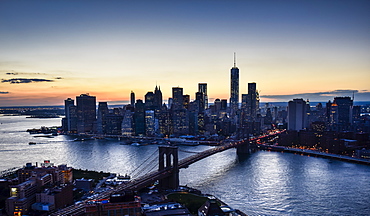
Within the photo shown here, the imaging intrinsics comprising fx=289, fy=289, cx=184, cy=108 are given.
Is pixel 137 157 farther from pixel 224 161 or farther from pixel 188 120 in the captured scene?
pixel 188 120

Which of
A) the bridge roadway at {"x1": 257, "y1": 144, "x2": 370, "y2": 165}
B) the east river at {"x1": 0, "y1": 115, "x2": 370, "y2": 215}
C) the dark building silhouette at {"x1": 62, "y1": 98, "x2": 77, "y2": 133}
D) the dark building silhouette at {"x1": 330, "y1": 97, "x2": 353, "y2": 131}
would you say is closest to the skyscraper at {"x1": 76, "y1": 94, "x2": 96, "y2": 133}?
the dark building silhouette at {"x1": 62, "y1": 98, "x2": 77, "y2": 133}

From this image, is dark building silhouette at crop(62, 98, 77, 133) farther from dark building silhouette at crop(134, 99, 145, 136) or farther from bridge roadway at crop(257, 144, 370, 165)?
bridge roadway at crop(257, 144, 370, 165)

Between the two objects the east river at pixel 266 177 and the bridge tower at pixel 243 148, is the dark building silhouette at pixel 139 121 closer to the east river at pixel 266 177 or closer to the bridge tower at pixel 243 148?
the east river at pixel 266 177

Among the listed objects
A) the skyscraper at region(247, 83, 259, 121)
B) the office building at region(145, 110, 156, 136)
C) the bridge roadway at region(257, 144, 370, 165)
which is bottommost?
the bridge roadway at region(257, 144, 370, 165)

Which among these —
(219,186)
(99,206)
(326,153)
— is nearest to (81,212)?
(99,206)

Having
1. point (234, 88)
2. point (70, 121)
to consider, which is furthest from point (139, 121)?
point (234, 88)

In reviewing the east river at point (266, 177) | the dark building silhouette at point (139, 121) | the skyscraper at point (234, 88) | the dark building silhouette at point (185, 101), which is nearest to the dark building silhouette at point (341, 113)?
the east river at point (266, 177)
